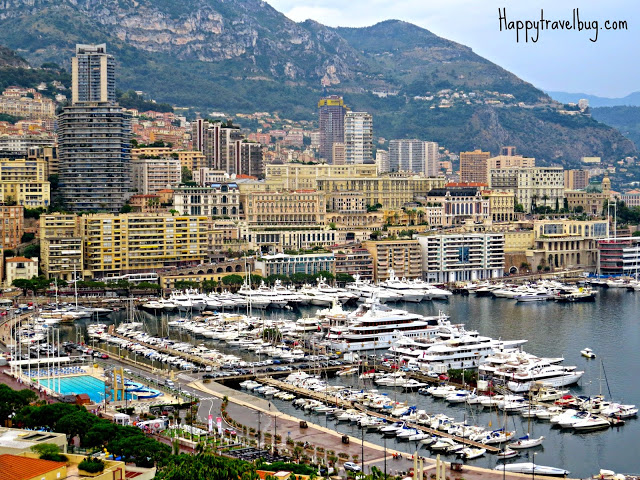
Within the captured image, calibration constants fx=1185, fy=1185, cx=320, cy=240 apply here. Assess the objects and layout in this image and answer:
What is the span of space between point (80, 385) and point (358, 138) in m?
93.8

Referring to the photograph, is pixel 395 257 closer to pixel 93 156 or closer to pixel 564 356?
pixel 93 156

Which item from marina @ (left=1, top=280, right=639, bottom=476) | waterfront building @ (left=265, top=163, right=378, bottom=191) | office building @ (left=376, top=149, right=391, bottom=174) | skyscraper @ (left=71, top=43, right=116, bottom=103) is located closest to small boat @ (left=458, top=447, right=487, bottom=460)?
marina @ (left=1, top=280, right=639, bottom=476)

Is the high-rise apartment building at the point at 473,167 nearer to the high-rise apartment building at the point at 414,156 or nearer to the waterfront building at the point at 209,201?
the high-rise apartment building at the point at 414,156

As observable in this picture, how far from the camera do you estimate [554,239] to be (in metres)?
95.4

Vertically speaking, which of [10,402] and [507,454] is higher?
[10,402]

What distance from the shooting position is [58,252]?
77.1m

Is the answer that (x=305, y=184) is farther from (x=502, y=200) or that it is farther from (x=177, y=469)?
(x=177, y=469)

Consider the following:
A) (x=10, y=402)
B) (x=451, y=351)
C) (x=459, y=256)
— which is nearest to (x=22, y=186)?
(x=459, y=256)

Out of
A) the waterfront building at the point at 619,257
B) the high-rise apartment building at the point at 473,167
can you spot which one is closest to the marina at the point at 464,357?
the waterfront building at the point at 619,257

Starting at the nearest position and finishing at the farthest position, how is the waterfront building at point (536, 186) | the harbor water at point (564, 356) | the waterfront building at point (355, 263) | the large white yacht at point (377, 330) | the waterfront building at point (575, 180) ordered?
the harbor water at point (564, 356) < the large white yacht at point (377, 330) < the waterfront building at point (355, 263) < the waterfront building at point (536, 186) < the waterfront building at point (575, 180)

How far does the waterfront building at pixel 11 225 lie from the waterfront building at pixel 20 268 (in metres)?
4.05

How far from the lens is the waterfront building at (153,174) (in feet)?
324

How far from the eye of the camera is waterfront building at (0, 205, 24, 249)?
8019 cm

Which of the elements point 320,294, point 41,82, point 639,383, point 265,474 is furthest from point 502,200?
point 265,474
